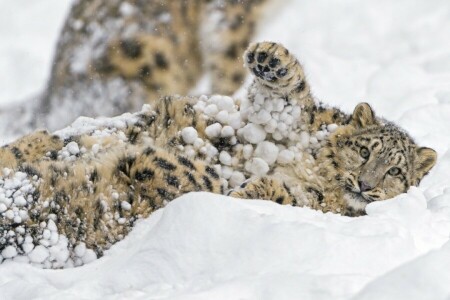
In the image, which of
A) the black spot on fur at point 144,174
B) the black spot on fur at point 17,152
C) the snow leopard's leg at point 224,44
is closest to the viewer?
the black spot on fur at point 144,174

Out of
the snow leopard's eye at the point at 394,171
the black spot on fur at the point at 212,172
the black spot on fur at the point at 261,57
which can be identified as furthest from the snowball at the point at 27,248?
the snow leopard's eye at the point at 394,171

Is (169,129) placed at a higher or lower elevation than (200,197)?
higher

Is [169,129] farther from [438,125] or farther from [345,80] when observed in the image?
[345,80]

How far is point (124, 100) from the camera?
7.07 metres

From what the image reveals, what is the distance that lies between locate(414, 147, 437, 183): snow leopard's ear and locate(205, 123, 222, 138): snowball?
1.09m

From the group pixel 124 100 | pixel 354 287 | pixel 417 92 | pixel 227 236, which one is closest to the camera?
pixel 354 287

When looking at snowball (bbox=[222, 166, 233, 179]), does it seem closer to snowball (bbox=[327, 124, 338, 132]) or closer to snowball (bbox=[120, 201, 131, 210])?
snowball (bbox=[327, 124, 338, 132])

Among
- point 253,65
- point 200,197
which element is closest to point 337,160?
point 253,65

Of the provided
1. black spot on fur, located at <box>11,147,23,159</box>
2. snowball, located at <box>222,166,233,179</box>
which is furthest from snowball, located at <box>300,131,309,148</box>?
black spot on fur, located at <box>11,147,23,159</box>

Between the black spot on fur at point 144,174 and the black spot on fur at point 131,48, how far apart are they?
220cm

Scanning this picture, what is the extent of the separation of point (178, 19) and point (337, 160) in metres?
2.02

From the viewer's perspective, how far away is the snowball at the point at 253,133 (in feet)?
18.0

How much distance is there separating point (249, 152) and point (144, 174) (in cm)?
77

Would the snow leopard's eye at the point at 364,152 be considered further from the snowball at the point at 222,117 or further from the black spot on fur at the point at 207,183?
the black spot on fur at the point at 207,183
